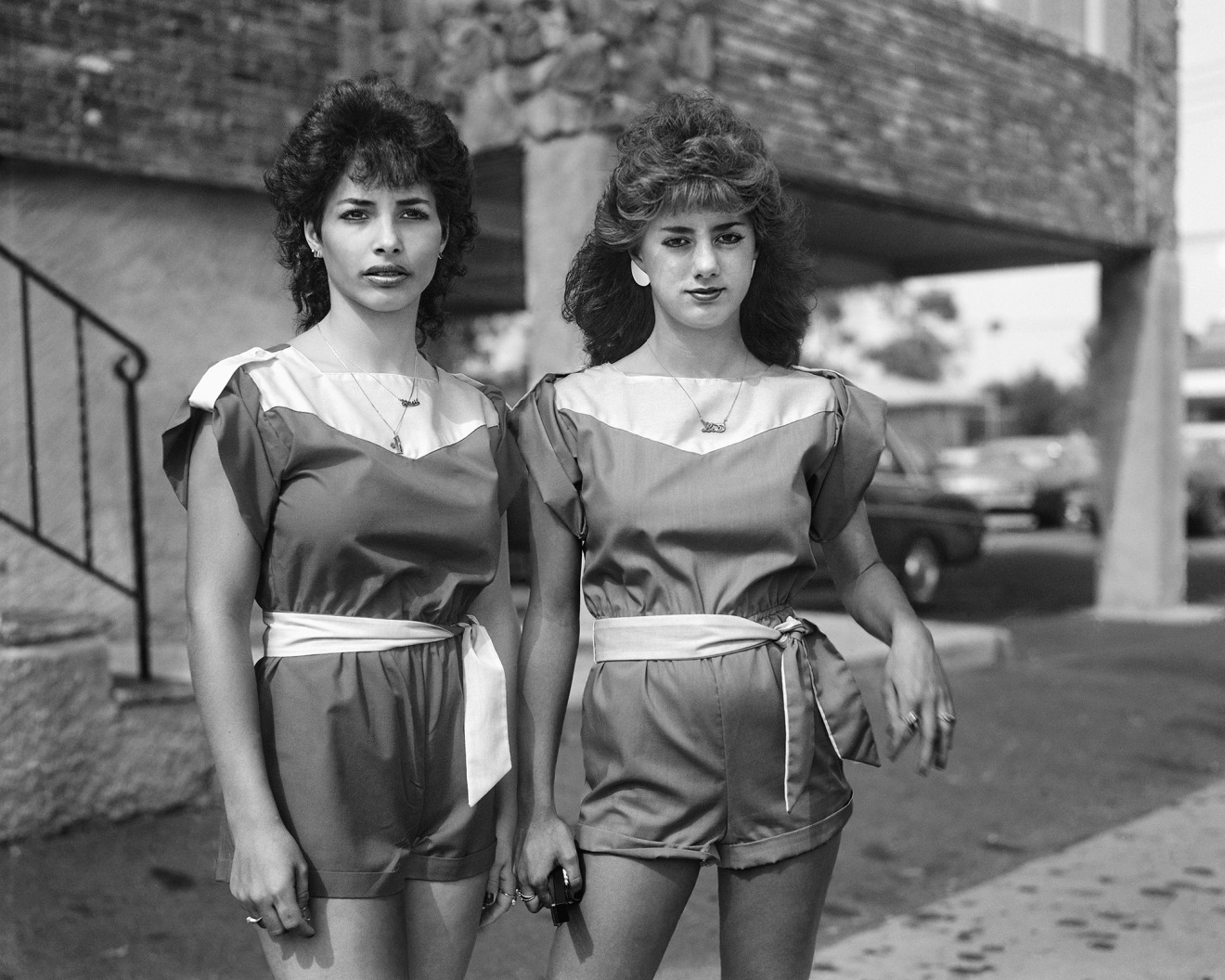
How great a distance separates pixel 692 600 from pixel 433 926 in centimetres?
60

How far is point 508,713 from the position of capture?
2.12m

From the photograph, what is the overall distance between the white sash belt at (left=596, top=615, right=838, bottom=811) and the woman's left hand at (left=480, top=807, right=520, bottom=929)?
0.29 meters

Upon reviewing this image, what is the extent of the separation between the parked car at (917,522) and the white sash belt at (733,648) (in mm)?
9896

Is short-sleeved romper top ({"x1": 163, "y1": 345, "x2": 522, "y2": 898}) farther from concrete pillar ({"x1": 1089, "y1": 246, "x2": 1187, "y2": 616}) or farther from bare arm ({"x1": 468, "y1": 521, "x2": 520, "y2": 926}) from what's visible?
concrete pillar ({"x1": 1089, "y1": 246, "x2": 1187, "y2": 616})

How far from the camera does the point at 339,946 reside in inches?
76.4

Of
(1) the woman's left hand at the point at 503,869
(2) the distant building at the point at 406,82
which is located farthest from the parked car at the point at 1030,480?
(1) the woman's left hand at the point at 503,869

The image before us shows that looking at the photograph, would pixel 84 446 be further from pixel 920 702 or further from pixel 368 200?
pixel 920 702

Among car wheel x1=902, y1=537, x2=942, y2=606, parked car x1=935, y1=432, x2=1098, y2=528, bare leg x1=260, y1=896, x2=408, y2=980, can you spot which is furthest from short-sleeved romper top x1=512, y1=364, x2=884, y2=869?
parked car x1=935, y1=432, x2=1098, y2=528

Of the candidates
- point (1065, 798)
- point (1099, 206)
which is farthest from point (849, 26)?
point (1065, 798)

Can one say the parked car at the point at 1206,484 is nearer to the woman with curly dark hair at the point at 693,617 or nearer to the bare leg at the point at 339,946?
the woman with curly dark hair at the point at 693,617

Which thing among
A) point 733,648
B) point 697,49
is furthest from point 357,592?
point 697,49

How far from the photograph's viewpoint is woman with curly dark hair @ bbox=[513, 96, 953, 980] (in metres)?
2.13

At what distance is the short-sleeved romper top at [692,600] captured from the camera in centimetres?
213

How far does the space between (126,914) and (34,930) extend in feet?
0.82
